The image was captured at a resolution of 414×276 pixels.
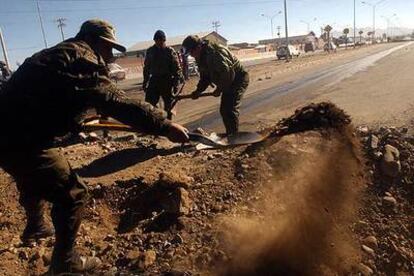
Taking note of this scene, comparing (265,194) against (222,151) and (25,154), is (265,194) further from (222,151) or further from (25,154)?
(25,154)

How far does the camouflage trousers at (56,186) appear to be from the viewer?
3.06m

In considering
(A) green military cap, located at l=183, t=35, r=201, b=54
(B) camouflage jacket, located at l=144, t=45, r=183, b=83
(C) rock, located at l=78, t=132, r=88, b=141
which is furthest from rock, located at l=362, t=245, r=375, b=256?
(C) rock, located at l=78, t=132, r=88, b=141

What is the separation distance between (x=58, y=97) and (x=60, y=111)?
0.11 m

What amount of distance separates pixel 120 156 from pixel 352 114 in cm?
433

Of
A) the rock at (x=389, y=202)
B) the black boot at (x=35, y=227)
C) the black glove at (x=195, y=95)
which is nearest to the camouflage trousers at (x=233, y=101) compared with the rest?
the black glove at (x=195, y=95)

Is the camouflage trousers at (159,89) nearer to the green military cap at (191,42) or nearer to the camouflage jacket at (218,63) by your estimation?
the camouflage jacket at (218,63)

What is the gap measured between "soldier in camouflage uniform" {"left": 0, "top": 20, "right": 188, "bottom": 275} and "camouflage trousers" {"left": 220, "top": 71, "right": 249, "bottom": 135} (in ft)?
10.5

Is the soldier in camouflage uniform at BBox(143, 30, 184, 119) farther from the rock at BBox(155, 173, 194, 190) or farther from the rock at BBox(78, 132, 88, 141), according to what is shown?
the rock at BBox(155, 173, 194, 190)

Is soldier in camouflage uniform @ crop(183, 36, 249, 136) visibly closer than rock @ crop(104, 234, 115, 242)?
No

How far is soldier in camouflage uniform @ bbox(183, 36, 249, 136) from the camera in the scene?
19.2 feet

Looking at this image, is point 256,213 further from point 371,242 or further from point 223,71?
point 223,71

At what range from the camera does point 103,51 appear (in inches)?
122

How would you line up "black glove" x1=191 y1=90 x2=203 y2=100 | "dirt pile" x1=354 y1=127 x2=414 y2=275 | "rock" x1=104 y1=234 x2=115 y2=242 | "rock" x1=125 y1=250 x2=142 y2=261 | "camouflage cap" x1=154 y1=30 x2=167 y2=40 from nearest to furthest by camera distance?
1. "rock" x1=125 y1=250 x2=142 y2=261
2. "dirt pile" x1=354 y1=127 x2=414 y2=275
3. "rock" x1=104 y1=234 x2=115 y2=242
4. "black glove" x1=191 y1=90 x2=203 y2=100
5. "camouflage cap" x1=154 y1=30 x2=167 y2=40

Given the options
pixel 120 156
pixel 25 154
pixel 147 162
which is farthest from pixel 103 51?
pixel 120 156
